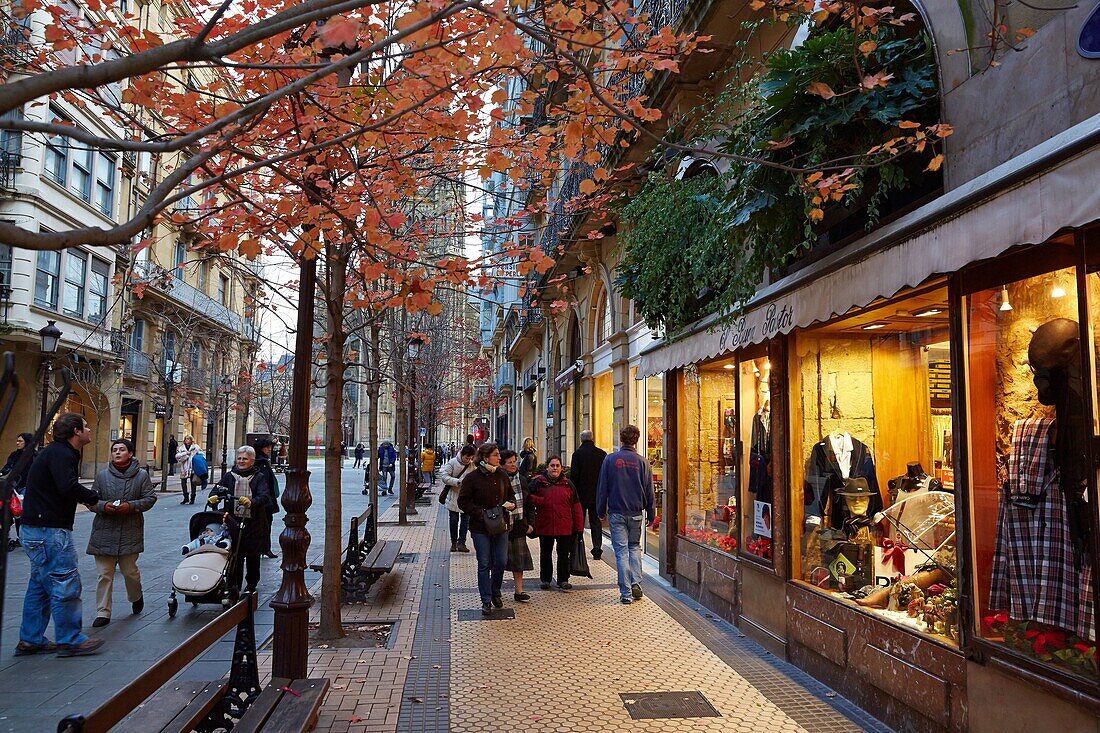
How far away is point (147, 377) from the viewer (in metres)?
35.4

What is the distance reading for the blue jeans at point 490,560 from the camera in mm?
8680

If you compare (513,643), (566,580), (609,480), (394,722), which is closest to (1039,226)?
(394,722)

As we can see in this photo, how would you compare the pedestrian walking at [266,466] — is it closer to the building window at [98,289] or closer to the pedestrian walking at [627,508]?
the pedestrian walking at [627,508]

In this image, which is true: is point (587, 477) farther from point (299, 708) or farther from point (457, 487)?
point (299, 708)

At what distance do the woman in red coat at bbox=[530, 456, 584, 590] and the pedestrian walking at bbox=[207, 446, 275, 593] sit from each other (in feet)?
10.9

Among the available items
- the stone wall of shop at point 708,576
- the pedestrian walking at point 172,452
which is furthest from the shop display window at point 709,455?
the pedestrian walking at point 172,452

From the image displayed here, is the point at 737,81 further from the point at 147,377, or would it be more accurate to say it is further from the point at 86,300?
the point at 147,377

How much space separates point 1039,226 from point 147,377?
1496 inches

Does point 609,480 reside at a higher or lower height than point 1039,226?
lower

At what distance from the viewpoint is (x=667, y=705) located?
5.60 m

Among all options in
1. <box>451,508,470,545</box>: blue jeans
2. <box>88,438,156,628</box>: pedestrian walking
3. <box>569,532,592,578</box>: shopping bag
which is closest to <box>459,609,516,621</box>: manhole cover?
<box>569,532,592,578</box>: shopping bag

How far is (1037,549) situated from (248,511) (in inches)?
307

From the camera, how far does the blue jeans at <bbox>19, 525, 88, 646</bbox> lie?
271 inches

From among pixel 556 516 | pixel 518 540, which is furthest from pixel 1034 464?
pixel 556 516
